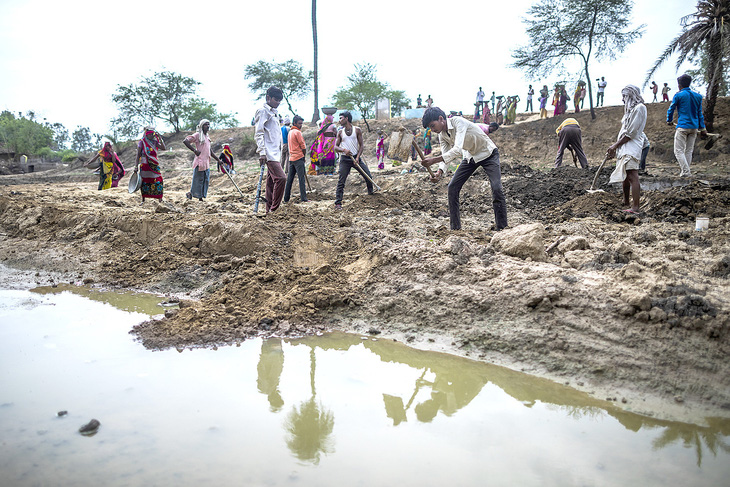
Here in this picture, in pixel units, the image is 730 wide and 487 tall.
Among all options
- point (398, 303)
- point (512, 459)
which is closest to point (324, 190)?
point (398, 303)

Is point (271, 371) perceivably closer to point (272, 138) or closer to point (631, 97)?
point (272, 138)

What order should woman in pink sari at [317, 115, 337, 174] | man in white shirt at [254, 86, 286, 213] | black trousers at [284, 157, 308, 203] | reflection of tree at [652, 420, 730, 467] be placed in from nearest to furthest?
reflection of tree at [652, 420, 730, 467] → man in white shirt at [254, 86, 286, 213] → black trousers at [284, 157, 308, 203] → woman in pink sari at [317, 115, 337, 174]

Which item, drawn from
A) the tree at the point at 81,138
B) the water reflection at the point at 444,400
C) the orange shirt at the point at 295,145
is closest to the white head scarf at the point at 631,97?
the water reflection at the point at 444,400

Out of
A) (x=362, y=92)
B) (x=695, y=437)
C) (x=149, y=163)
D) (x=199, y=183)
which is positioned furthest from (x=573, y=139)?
(x=362, y=92)

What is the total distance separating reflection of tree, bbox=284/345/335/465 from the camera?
2133 millimetres

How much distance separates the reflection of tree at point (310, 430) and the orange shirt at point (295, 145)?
6.01m

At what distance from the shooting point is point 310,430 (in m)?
2.30

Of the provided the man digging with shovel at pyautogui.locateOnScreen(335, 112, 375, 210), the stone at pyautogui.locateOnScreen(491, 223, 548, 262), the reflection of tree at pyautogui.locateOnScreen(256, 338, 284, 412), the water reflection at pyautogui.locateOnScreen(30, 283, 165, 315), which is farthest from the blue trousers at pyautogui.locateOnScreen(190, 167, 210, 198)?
the stone at pyautogui.locateOnScreen(491, 223, 548, 262)

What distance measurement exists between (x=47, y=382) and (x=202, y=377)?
913mm

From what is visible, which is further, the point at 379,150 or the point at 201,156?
the point at 379,150

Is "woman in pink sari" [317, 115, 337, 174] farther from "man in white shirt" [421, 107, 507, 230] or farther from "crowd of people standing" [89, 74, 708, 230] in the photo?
"man in white shirt" [421, 107, 507, 230]

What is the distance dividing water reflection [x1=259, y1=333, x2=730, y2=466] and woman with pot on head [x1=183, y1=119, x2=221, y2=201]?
555 cm

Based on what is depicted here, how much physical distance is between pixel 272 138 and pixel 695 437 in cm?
566

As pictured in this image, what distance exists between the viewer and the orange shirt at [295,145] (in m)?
Result: 7.91
